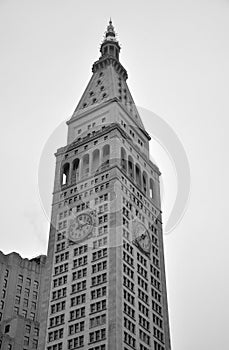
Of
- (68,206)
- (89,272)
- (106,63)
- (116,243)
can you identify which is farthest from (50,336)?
(106,63)

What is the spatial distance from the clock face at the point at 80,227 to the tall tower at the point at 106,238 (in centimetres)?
20

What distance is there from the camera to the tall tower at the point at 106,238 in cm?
8800

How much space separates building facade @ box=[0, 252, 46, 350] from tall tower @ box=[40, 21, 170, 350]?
25.7 m

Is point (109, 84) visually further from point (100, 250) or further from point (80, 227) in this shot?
point (100, 250)

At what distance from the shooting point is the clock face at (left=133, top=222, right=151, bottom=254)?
101850 millimetres

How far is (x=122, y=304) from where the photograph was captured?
8794 centimetres

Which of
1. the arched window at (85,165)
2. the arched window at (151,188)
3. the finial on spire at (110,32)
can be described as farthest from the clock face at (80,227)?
the finial on spire at (110,32)

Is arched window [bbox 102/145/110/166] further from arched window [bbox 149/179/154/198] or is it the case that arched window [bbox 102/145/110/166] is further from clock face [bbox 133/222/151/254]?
clock face [bbox 133/222/151/254]

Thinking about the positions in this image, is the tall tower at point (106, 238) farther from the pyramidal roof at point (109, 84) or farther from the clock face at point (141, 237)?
the pyramidal roof at point (109, 84)

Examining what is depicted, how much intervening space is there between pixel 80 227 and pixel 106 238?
7.30 metres

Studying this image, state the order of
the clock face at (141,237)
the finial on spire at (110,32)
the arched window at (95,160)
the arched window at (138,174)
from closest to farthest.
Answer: the clock face at (141,237), the arched window at (95,160), the arched window at (138,174), the finial on spire at (110,32)

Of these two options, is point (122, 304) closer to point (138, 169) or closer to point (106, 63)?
point (138, 169)

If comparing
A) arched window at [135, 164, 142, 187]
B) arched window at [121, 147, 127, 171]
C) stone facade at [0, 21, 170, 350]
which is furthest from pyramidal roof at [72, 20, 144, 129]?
arched window at [121, 147, 127, 171]

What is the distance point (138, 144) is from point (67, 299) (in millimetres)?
44245
